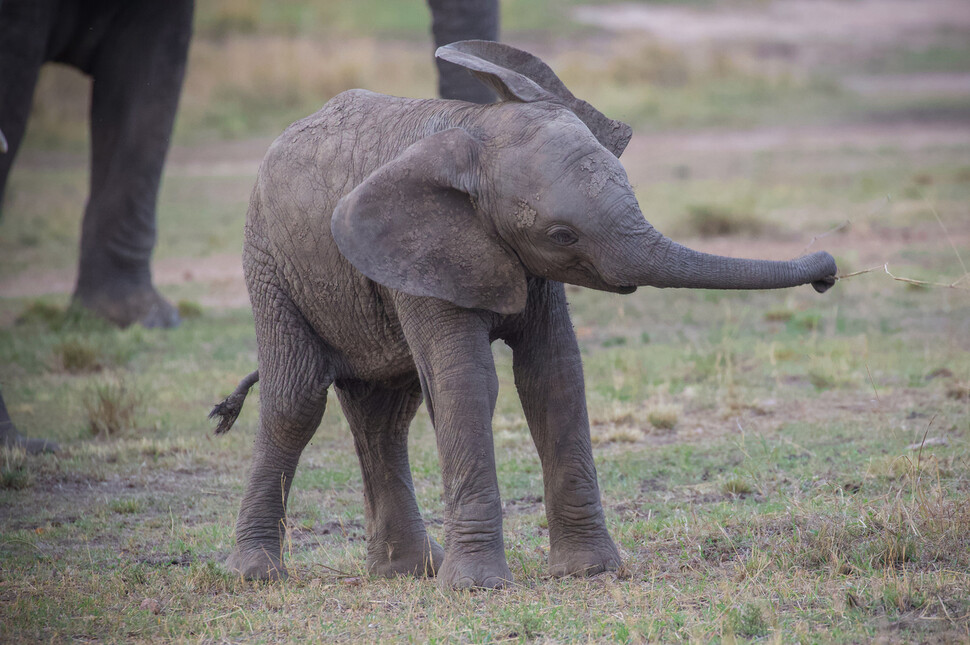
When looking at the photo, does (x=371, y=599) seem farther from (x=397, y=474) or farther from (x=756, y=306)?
(x=756, y=306)

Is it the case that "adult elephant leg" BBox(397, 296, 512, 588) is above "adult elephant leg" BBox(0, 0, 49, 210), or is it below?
below

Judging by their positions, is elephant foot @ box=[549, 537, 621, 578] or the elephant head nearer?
the elephant head

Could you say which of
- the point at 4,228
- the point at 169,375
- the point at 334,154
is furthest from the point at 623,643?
the point at 4,228

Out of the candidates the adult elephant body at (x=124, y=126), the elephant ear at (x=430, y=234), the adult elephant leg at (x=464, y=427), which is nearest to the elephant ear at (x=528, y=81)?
the elephant ear at (x=430, y=234)

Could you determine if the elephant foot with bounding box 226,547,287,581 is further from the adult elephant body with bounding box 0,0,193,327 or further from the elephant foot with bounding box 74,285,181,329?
the elephant foot with bounding box 74,285,181,329

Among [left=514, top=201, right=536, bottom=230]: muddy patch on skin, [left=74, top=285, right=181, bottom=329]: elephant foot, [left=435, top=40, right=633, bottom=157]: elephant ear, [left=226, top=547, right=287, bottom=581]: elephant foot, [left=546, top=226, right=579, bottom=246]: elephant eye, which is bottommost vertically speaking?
[left=226, top=547, right=287, bottom=581]: elephant foot

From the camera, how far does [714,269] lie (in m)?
4.61

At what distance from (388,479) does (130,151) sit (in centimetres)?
672

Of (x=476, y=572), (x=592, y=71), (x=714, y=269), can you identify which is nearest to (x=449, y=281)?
→ (x=714, y=269)

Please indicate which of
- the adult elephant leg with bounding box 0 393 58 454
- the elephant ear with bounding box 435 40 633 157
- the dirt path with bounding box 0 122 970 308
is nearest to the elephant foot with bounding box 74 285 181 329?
the dirt path with bounding box 0 122 970 308

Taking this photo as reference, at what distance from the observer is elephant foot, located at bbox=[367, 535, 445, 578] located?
18.8 feet

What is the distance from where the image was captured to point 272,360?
5660 millimetres

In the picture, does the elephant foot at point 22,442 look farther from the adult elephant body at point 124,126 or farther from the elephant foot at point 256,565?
the adult elephant body at point 124,126

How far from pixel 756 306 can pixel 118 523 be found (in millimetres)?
6789
